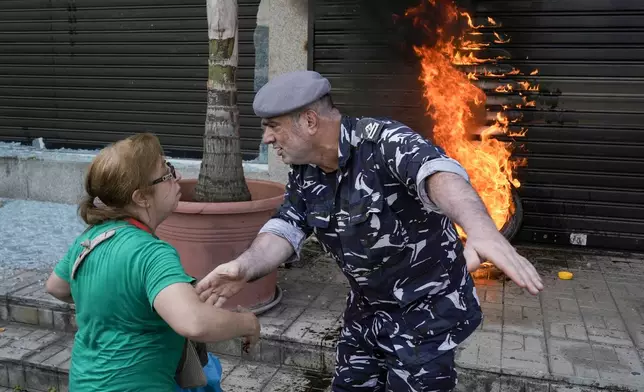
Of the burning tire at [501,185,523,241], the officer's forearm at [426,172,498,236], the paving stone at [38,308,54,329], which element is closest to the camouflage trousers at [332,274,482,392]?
the officer's forearm at [426,172,498,236]

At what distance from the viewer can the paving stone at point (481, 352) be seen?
3956mm

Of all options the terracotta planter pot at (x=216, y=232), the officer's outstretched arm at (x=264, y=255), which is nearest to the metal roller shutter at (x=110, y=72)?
the terracotta planter pot at (x=216, y=232)

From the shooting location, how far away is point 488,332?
14.7 feet

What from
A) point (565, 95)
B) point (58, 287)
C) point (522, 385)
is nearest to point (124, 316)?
point (58, 287)

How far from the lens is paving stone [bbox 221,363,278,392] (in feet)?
13.7

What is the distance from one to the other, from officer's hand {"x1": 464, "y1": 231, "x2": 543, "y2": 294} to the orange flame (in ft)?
16.2

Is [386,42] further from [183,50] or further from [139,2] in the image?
[139,2]

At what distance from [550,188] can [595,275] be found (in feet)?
4.06

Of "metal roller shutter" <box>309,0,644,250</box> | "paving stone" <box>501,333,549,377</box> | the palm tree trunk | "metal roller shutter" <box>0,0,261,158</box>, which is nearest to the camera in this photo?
"paving stone" <box>501,333,549,377</box>

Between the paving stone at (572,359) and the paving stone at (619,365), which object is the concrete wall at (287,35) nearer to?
the paving stone at (572,359)

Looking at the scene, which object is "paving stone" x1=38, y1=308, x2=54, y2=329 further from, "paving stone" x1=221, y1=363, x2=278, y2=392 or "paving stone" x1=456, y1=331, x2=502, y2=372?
"paving stone" x1=456, y1=331, x2=502, y2=372

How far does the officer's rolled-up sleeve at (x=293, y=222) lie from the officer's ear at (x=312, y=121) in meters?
0.38

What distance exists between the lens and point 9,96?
9.25 meters

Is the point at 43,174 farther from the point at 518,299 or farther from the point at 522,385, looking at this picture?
the point at 522,385
